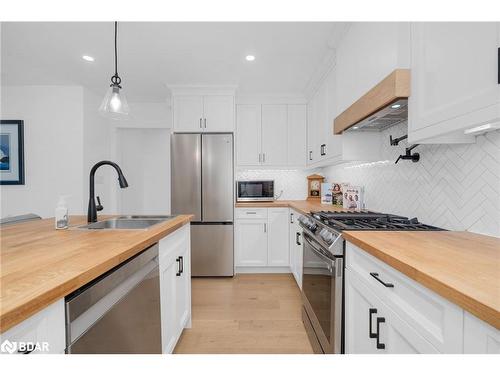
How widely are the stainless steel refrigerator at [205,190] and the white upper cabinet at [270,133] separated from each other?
49 centimetres

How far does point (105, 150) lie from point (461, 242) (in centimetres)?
449

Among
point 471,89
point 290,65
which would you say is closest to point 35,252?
point 471,89

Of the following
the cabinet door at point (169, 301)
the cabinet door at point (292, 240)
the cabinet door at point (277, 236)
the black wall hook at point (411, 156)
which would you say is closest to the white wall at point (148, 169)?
the cabinet door at point (277, 236)

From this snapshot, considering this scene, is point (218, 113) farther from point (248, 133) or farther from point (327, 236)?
point (327, 236)

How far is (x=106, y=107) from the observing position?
1.69m

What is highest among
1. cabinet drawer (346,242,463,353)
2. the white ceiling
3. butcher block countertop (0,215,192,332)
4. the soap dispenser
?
the white ceiling

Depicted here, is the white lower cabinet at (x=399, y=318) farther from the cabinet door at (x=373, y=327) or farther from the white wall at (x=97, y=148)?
the white wall at (x=97, y=148)

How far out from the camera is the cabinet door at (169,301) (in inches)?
55.5

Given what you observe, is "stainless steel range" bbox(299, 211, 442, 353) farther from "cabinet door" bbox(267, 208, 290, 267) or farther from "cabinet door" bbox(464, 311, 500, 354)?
"cabinet door" bbox(267, 208, 290, 267)

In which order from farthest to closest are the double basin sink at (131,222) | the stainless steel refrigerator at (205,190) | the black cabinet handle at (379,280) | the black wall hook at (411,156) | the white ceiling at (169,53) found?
the stainless steel refrigerator at (205,190)
the white ceiling at (169,53)
the double basin sink at (131,222)
the black wall hook at (411,156)
the black cabinet handle at (379,280)

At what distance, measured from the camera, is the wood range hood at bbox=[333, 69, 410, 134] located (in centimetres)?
121
